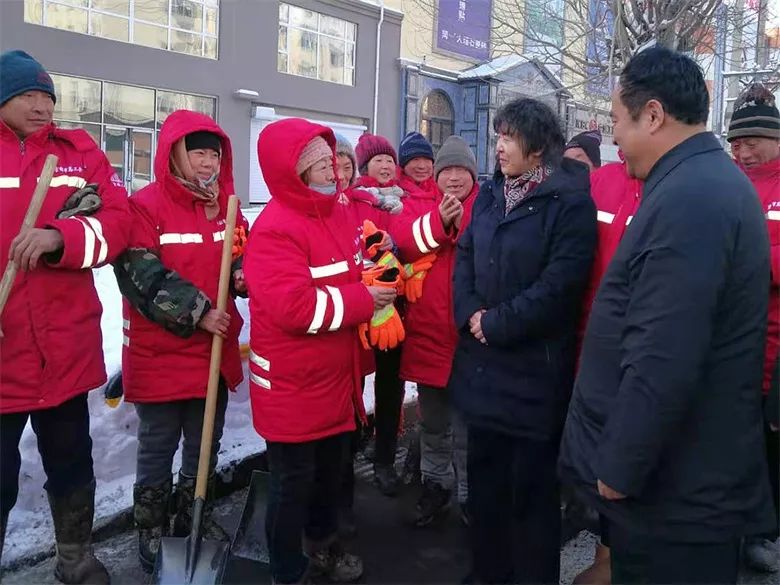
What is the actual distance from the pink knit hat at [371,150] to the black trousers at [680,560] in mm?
2829

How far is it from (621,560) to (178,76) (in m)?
14.9

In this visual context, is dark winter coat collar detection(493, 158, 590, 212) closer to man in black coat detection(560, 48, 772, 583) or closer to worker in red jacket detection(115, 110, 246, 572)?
man in black coat detection(560, 48, 772, 583)

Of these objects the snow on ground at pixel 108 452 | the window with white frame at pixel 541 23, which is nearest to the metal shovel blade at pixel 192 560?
the snow on ground at pixel 108 452

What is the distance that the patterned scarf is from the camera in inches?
111

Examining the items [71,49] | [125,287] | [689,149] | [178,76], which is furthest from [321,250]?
[178,76]

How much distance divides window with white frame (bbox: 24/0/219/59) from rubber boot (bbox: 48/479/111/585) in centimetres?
1195

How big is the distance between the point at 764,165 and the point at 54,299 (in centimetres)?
319

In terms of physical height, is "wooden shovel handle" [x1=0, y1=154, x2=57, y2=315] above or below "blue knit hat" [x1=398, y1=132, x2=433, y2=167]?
below

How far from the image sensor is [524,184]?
9.32ft

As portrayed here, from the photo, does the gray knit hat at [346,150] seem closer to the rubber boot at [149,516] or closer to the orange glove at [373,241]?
the orange glove at [373,241]

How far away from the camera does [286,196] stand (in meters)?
2.86

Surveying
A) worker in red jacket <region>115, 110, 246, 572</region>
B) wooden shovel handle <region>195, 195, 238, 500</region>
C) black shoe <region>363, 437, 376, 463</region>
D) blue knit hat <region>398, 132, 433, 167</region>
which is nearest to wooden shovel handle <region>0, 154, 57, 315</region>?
worker in red jacket <region>115, 110, 246, 572</region>

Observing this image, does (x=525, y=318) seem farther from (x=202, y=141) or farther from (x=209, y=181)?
(x=202, y=141)

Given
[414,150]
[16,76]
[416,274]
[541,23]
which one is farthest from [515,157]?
[541,23]
